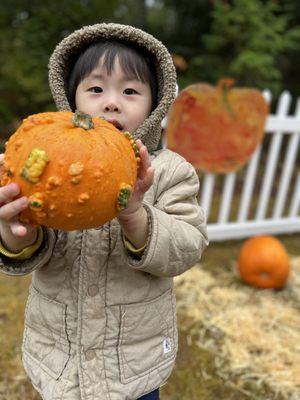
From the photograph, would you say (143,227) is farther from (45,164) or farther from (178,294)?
(178,294)

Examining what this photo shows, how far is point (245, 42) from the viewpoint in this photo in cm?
642

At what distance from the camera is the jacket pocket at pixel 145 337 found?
1562 mm

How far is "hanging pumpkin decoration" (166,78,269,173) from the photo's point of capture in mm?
4102

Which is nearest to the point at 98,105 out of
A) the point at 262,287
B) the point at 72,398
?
the point at 72,398

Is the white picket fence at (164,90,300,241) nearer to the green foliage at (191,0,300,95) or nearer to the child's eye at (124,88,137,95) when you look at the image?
the green foliage at (191,0,300,95)

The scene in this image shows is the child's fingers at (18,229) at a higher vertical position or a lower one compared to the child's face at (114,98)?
lower

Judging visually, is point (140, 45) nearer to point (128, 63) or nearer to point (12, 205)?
point (128, 63)

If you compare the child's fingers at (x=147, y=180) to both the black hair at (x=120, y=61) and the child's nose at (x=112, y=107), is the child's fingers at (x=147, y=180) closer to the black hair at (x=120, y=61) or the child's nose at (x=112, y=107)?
the child's nose at (x=112, y=107)

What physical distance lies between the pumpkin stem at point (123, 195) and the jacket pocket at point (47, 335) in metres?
0.58

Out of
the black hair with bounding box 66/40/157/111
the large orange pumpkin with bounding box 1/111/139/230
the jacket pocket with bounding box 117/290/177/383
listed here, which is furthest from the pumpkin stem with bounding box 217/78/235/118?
the large orange pumpkin with bounding box 1/111/139/230

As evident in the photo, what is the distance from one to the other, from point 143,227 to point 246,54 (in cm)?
496

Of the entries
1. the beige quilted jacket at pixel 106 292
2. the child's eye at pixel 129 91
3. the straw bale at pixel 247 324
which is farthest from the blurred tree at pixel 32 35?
the child's eye at pixel 129 91

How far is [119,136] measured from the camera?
1.22 metres

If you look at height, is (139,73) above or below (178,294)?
above
